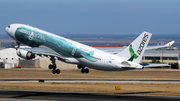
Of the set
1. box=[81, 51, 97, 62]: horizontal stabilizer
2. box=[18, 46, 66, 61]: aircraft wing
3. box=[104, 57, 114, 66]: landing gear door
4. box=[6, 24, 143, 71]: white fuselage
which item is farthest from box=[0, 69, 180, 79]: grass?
box=[104, 57, 114, 66]: landing gear door

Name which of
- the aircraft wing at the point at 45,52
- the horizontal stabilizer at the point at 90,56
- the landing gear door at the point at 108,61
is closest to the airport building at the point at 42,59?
the aircraft wing at the point at 45,52

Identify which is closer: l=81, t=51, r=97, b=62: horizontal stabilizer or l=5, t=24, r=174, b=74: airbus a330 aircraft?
l=5, t=24, r=174, b=74: airbus a330 aircraft

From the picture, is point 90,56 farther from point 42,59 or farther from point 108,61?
point 42,59

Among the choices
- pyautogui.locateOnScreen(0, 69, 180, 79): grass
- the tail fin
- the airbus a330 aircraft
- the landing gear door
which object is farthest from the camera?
pyautogui.locateOnScreen(0, 69, 180, 79): grass

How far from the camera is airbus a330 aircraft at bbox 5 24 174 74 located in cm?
6241

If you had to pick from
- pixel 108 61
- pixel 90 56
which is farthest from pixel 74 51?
pixel 108 61

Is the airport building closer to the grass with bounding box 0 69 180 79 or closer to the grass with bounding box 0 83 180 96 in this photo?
the grass with bounding box 0 69 180 79

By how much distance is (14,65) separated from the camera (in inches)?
6447

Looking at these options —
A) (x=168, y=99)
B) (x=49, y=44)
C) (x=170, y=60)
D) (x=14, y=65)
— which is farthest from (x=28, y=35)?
(x=170, y=60)

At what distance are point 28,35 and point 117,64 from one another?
20523 mm

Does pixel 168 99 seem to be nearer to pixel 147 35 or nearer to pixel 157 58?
pixel 147 35

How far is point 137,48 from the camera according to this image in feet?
202

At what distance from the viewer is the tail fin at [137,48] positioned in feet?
199

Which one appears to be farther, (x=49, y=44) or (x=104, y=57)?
(x=49, y=44)
